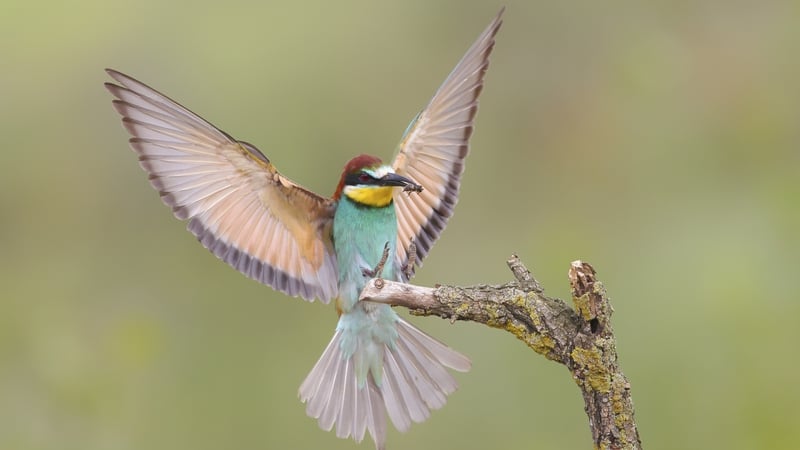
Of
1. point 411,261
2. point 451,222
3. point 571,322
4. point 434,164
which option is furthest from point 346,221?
point 451,222

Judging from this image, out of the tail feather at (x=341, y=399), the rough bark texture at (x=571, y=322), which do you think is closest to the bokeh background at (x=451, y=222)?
the tail feather at (x=341, y=399)

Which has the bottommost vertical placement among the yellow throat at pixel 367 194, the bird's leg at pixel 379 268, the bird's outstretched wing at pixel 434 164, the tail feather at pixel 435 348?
the tail feather at pixel 435 348

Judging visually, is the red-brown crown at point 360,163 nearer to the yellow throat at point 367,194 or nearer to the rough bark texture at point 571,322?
the yellow throat at point 367,194

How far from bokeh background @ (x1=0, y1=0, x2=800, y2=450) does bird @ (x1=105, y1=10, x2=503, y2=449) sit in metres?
0.89

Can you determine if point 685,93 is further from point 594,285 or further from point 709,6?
point 594,285

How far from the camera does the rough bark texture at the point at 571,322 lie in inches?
68.1

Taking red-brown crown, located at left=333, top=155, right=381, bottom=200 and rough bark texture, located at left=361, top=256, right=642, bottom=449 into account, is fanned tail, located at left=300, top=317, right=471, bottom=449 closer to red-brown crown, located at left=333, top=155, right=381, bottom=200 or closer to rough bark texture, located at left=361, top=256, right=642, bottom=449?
red-brown crown, located at left=333, top=155, right=381, bottom=200

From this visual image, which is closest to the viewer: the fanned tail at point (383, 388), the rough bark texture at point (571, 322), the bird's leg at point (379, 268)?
the rough bark texture at point (571, 322)

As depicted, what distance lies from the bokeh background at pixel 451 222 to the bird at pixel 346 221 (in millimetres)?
889

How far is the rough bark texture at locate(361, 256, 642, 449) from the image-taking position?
1729 millimetres

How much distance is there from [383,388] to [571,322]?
2.69ft

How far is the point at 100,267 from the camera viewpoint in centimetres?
386

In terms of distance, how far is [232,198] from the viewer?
2.37 meters

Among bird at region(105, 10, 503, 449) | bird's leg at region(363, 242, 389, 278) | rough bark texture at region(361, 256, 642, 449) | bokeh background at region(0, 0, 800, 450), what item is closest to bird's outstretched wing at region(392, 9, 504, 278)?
bird at region(105, 10, 503, 449)
